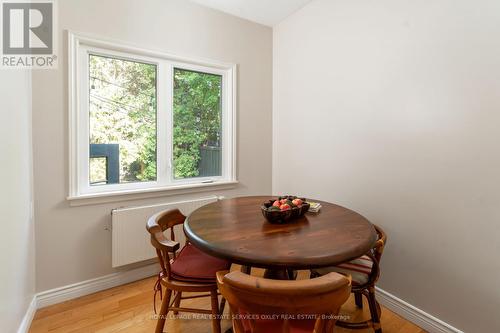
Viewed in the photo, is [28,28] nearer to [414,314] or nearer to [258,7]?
[258,7]

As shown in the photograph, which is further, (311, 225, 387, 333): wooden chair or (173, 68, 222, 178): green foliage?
(173, 68, 222, 178): green foliage

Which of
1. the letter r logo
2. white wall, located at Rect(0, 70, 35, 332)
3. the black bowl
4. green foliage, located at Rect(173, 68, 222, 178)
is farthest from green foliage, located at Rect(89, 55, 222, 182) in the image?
the black bowl

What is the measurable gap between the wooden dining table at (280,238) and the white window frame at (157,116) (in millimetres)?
974

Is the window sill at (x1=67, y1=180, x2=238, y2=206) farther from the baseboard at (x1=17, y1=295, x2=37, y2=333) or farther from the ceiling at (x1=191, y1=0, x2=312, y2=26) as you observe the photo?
the ceiling at (x1=191, y1=0, x2=312, y2=26)

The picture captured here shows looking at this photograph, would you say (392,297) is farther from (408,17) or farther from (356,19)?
(356,19)

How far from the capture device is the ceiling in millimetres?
2492

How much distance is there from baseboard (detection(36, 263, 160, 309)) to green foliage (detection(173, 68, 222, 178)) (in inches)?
36.4

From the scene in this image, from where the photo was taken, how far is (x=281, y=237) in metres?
1.24

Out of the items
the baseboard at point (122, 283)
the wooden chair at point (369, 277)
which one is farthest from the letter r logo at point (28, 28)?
the wooden chair at point (369, 277)

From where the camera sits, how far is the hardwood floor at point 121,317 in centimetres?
169

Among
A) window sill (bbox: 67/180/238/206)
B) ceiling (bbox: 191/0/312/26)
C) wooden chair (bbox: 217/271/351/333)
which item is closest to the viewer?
wooden chair (bbox: 217/271/351/333)

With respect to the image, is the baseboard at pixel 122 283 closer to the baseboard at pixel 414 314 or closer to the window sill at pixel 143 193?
the baseboard at pixel 414 314

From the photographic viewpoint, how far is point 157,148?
2.43m

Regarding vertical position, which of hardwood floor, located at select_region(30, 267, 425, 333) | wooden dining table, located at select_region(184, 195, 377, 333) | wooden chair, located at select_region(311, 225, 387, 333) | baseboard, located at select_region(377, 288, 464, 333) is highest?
wooden dining table, located at select_region(184, 195, 377, 333)
